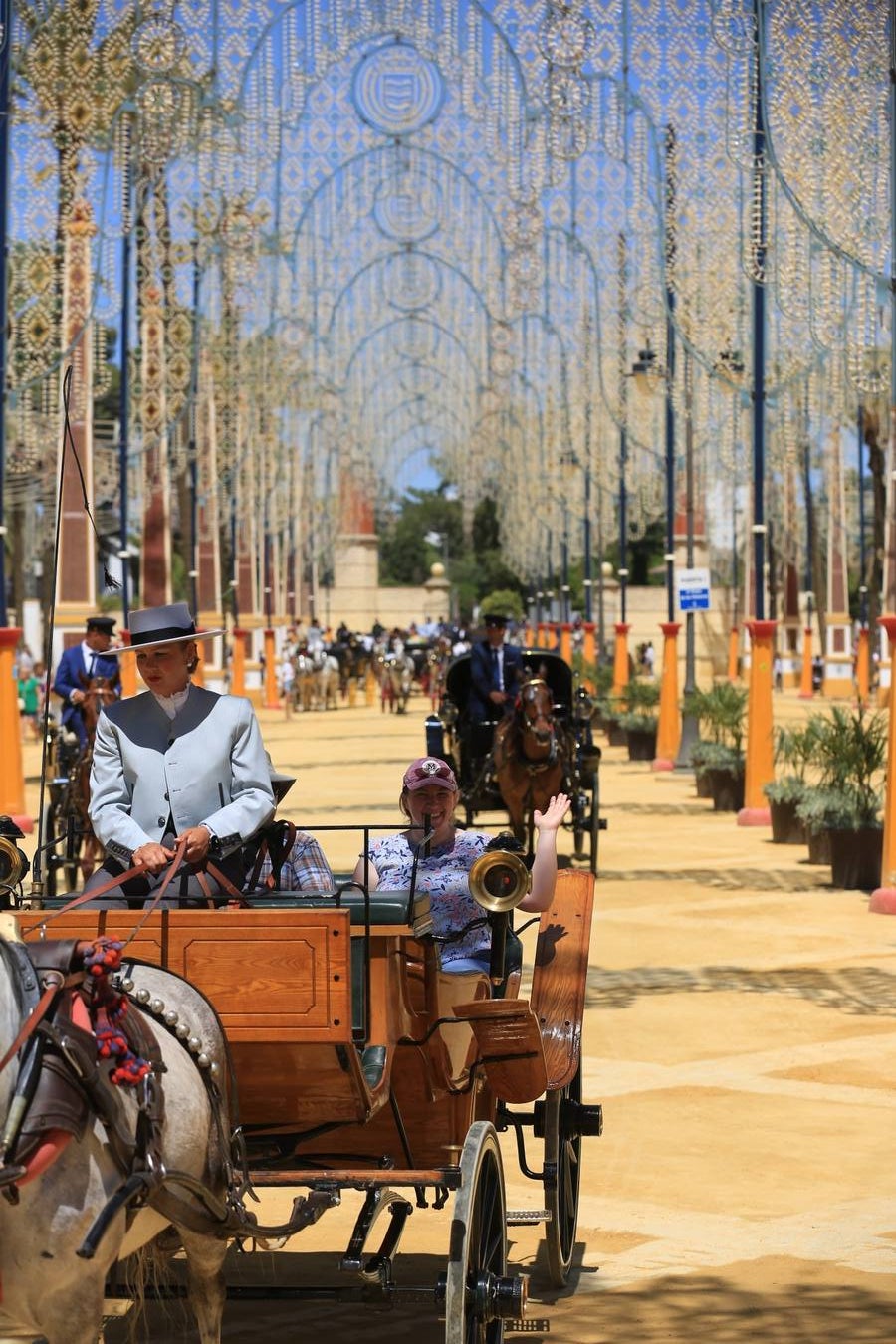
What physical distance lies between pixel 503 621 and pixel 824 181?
4868 millimetres

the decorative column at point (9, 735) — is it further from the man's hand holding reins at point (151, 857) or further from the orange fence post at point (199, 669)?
the man's hand holding reins at point (151, 857)

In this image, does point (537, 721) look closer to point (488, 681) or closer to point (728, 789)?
point (488, 681)

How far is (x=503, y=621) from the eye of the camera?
→ 69.1 feet

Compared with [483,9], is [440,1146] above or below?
below

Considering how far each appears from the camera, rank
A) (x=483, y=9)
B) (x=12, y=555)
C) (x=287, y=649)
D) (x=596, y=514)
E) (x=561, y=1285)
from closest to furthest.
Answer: (x=561, y=1285), (x=483, y=9), (x=596, y=514), (x=287, y=649), (x=12, y=555)

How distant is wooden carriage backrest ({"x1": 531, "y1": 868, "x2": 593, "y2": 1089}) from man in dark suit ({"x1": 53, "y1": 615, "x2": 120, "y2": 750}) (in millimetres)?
9800

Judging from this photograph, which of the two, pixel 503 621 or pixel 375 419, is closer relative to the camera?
pixel 503 621

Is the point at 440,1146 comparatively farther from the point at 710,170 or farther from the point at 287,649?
the point at 287,649

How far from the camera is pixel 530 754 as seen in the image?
1881cm

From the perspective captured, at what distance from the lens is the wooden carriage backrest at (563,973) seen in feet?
24.1

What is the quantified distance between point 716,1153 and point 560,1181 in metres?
1.89

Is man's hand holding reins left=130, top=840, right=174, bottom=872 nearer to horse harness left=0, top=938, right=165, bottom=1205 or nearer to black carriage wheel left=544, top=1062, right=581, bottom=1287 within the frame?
horse harness left=0, top=938, right=165, bottom=1205

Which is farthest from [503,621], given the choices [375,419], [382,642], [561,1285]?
[375,419]

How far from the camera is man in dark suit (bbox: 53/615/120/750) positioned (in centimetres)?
1788
